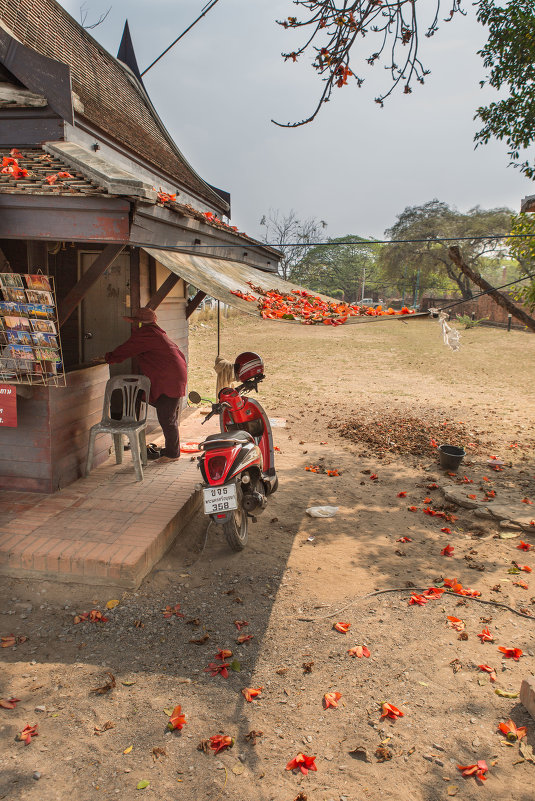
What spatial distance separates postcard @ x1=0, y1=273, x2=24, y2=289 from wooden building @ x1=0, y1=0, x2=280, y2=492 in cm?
30

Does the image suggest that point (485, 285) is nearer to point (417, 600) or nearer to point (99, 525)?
point (417, 600)

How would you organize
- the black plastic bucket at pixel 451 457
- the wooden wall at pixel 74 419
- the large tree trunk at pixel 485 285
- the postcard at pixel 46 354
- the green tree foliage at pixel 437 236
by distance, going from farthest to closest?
the green tree foliage at pixel 437 236, the black plastic bucket at pixel 451 457, the large tree trunk at pixel 485 285, the wooden wall at pixel 74 419, the postcard at pixel 46 354

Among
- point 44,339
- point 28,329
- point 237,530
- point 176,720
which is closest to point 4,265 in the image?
point 28,329

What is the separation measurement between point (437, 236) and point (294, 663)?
154ft

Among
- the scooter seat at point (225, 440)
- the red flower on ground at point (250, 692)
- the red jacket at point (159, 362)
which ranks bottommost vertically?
the red flower on ground at point (250, 692)

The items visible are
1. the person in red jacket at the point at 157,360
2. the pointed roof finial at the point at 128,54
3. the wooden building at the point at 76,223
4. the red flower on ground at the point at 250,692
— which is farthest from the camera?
the pointed roof finial at the point at 128,54

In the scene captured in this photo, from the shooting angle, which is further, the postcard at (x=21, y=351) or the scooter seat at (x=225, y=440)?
the postcard at (x=21, y=351)

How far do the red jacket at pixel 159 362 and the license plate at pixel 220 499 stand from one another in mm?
2196

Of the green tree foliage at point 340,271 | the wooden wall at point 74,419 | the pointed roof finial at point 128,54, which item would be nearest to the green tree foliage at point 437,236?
the green tree foliage at point 340,271

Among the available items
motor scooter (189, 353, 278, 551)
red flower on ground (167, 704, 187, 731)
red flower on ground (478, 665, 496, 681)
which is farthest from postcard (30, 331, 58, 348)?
red flower on ground (478, 665, 496, 681)

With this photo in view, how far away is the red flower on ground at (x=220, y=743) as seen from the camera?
8.80 ft

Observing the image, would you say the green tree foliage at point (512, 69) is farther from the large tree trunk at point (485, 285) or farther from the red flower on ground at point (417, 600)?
the red flower on ground at point (417, 600)

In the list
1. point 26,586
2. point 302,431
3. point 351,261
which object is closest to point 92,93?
point 302,431

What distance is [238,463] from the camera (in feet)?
14.6
